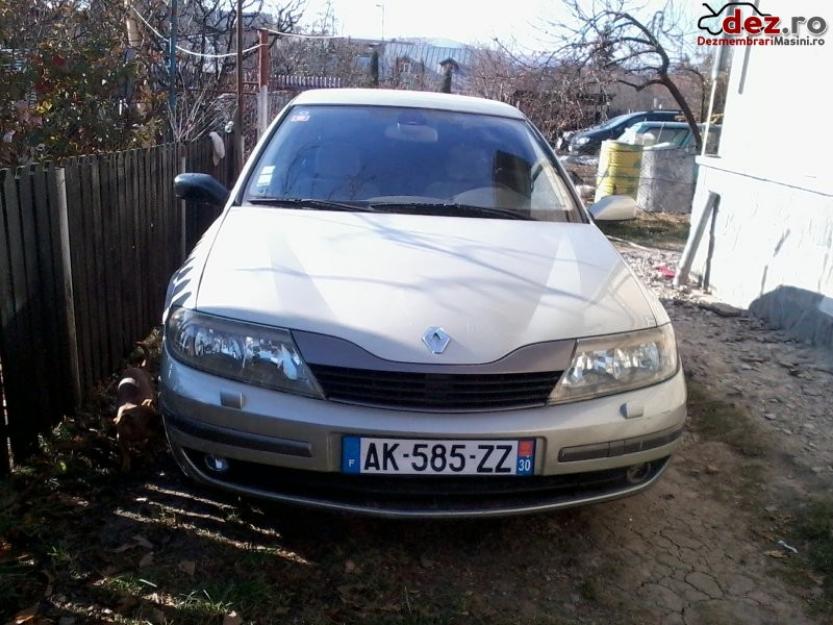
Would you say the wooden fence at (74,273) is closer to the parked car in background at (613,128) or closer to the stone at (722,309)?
the stone at (722,309)

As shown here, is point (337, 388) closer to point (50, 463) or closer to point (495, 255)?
point (495, 255)

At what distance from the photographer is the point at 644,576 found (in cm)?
279

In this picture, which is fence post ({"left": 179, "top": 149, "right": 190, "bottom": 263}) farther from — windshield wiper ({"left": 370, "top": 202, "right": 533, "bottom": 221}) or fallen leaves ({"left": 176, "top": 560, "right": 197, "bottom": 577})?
fallen leaves ({"left": 176, "top": 560, "right": 197, "bottom": 577})

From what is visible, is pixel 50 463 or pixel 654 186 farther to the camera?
pixel 654 186

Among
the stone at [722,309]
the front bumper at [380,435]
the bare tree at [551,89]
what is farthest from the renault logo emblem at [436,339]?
the bare tree at [551,89]

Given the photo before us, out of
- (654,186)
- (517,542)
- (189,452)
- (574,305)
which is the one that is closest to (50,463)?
(189,452)

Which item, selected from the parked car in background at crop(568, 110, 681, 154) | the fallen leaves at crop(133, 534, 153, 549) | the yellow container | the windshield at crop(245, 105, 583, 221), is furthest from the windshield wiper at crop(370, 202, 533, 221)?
the parked car in background at crop(568, 110, 681, 154)

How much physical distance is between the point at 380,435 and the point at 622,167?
10069mm

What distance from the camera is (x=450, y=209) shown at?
357cm

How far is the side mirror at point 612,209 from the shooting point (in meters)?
4.14

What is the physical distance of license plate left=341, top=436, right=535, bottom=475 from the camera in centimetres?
242

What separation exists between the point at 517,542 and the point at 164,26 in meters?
10.3

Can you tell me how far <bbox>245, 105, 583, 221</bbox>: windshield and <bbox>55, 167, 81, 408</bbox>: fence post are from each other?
0.88 m

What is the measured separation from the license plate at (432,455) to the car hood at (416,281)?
270 millimetres
